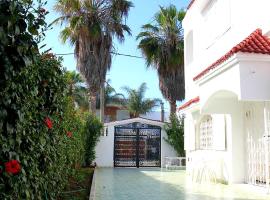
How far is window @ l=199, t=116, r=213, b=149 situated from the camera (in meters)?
16.1

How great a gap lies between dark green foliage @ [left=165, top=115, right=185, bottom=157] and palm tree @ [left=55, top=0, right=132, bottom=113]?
18.2 ft

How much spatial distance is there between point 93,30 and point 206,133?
36.8 ft

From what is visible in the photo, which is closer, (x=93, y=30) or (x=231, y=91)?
(x=231, y=91)

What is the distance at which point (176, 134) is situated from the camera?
24156 millimetres

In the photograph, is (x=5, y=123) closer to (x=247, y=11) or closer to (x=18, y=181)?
(x=18, y=181)

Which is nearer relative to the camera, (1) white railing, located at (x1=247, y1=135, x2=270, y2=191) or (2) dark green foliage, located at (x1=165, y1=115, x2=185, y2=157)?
(1) white railing, located at (x1=247, y1=135, x2=270, y2=191)

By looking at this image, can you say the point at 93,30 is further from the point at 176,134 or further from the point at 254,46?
the point at 254,46

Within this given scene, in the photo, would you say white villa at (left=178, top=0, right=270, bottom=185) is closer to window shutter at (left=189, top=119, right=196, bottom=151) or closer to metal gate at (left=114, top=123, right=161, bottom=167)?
window shutter at (left=189, top=119, right=196, bottom=151)

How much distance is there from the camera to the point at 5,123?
3186 mm

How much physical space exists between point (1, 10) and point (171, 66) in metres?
23.7

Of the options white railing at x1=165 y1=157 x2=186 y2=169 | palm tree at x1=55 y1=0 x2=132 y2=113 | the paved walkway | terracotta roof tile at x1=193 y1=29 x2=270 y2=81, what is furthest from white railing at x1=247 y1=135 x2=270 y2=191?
palm tree at x1=55 y1=0 x2=132 y2=113

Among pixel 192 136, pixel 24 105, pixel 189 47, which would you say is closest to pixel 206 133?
pixel 192 136

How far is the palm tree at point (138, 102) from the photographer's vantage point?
2005 inches

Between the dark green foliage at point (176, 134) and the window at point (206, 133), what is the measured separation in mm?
6374
